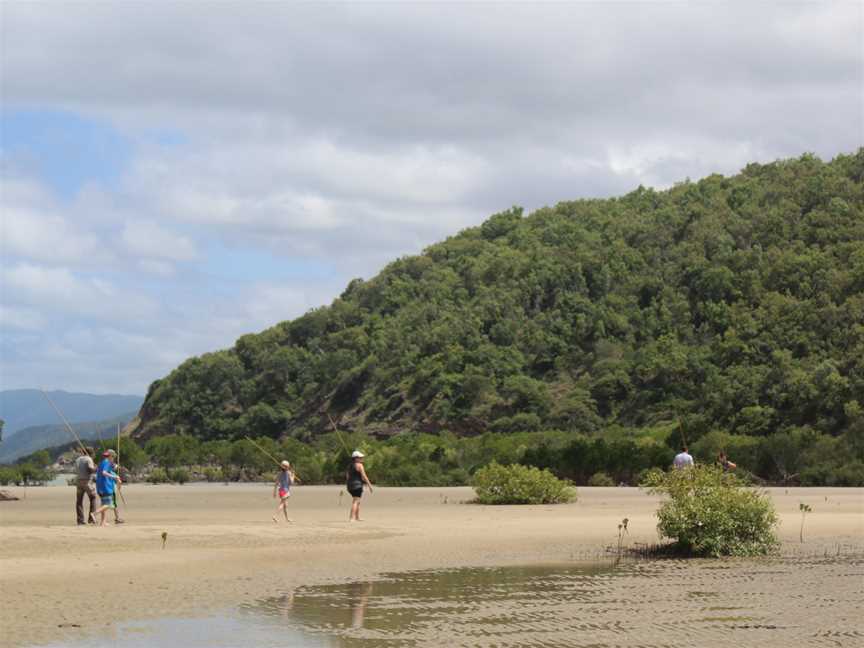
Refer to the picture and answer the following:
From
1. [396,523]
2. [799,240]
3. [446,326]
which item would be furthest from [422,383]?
[396,523]

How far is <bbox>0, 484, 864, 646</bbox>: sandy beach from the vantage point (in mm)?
15164

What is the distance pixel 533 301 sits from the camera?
105125 millimetres

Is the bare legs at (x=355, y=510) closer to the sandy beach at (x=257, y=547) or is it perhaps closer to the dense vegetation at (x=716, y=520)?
the sandy beach at (x=257, y=547)

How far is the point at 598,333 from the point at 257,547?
250 ft

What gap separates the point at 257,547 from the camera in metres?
21.7

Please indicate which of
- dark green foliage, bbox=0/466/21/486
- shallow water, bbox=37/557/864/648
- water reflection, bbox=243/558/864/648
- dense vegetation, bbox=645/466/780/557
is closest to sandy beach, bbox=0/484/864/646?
dense vegetation, bbox=645/466/780/557

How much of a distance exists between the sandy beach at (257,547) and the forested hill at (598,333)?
1357 inches

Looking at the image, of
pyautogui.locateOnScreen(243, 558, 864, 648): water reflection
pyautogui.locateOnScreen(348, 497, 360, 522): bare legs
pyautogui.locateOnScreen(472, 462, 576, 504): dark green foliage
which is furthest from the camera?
pyautogui.locateOnScreen(472, 462, 576, 504): dark green foliage

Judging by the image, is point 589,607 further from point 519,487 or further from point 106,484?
point 519,487

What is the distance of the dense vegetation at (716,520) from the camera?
20469 mm

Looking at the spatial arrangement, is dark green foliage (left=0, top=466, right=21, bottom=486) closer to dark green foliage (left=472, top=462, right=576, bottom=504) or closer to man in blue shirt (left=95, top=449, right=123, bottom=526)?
dark green foliage (left=472, top=462, right=576, bottom=504)

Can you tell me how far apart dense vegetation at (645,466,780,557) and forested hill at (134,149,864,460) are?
40.6 meters

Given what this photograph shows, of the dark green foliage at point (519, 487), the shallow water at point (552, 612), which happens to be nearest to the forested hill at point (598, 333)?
the dark green foliage at point (519, 487)

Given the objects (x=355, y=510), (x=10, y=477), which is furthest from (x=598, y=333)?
(x=355, y=510)
